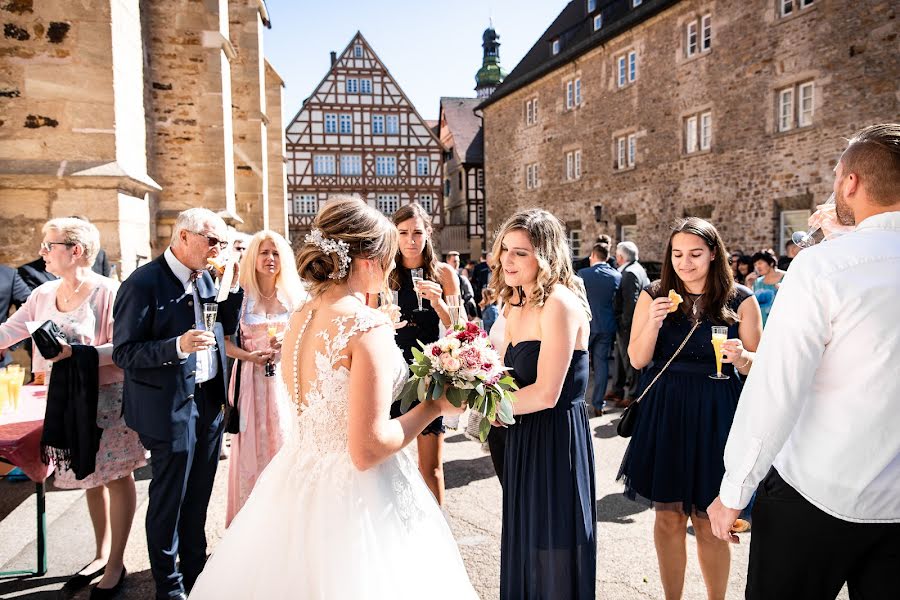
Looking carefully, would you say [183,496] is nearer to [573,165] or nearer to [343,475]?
[343,475]

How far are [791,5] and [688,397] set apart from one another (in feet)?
51.9

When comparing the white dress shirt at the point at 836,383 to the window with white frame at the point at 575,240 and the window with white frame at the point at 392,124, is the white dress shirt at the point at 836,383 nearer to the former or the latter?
the window with white frame at the point at 575,240

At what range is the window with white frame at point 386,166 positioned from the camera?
35094mm

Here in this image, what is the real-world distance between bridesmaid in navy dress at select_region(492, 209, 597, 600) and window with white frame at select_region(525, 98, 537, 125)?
81.4 ft

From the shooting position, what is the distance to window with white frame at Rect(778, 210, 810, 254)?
14.9m

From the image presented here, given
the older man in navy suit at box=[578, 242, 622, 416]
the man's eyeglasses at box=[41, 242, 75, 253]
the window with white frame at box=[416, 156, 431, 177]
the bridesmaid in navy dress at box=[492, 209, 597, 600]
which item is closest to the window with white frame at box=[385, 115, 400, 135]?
the window with white frame at box=[416, 156, 431, 177]

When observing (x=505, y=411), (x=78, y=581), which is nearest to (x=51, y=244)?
(x=78, y=581)

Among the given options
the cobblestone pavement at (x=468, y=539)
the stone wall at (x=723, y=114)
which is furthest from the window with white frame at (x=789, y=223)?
the cobblestone pavement at (x=468, y=539)

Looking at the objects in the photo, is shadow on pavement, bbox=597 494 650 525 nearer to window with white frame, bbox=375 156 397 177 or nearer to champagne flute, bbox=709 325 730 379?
champagne flute, bbox=709 325 730 379

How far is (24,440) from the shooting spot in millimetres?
3104

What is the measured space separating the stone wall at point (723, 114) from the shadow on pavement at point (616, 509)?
37.6 feet

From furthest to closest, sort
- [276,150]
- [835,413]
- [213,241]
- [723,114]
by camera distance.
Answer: [723,114] → [276,150] → [213,241] → [835,413]

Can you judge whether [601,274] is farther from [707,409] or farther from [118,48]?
[118,48]

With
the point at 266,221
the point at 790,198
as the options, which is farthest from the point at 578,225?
the point at 266,221
